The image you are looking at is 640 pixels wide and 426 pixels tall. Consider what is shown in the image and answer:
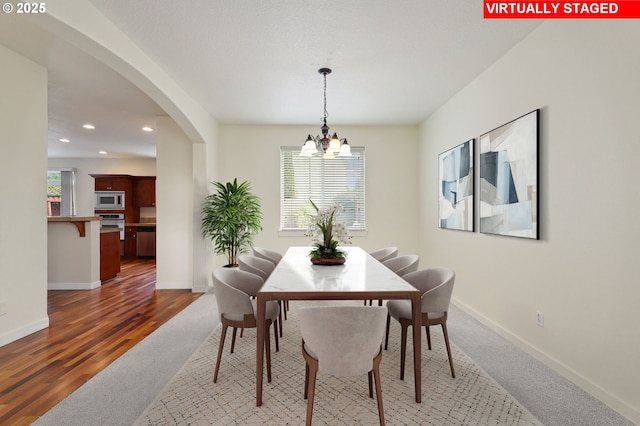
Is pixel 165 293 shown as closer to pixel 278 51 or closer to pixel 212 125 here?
pixel 212 125

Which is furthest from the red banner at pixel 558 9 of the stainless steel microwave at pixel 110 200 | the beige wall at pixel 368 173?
the stainless steel microwave at pixel 110 200

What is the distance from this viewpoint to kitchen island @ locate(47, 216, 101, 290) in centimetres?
505

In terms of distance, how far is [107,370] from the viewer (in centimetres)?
252

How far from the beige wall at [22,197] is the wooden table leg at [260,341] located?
2763mm

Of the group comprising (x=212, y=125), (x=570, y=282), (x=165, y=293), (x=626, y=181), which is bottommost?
(x=165, y=293)

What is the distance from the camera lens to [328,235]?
111 inches

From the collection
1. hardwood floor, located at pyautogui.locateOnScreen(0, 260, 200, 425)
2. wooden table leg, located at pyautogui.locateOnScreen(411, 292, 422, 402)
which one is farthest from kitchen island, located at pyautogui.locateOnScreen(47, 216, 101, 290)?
wooden table leg, located at pyautogui.locateOnScreen(411, 292, 422, 402)

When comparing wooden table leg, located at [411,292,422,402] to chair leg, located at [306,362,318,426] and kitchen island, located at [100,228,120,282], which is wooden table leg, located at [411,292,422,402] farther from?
kitchen island, located at [100,228,120,282]

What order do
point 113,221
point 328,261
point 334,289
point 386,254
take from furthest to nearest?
point 113,221
point 386,254
point 328,261
point 334,289

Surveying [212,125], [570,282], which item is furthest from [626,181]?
[212,125]

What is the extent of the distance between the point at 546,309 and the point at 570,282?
1.20 feet

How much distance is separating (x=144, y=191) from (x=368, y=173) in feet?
21.6

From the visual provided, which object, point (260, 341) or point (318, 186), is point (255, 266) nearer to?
point (260, 341)

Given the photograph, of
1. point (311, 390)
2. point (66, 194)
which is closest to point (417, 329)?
point (311, 390)
